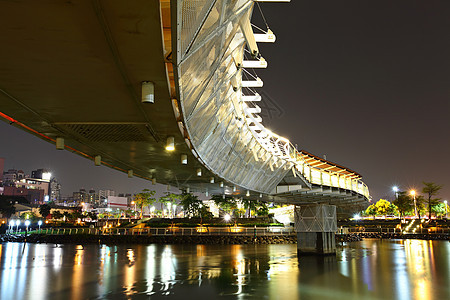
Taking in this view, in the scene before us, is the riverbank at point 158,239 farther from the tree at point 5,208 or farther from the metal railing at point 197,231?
the tree at point 5,208

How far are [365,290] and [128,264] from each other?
20338mm

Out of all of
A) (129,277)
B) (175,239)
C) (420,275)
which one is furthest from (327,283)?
(175,239)

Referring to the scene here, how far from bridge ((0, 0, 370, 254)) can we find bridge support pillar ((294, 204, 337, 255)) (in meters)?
24.7

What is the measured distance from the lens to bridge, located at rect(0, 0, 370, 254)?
21.3 ft

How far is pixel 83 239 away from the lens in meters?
63.2

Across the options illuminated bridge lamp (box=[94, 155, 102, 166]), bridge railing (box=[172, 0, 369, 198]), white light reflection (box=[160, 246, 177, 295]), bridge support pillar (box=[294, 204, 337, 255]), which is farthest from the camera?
bridge support pillar (box=[294, 204, 337, 255])

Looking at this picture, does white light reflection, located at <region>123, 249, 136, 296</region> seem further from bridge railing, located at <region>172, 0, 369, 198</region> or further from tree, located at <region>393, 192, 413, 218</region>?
tree, located at <region>393, 192, 413, 218</region>

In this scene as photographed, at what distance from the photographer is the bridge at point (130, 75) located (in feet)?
21.3

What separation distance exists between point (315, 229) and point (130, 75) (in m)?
37.3

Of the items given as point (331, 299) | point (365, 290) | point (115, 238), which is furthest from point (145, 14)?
point (115, 238)

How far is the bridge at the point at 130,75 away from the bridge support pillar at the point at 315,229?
24.7 m

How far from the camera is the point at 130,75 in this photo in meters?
8.58

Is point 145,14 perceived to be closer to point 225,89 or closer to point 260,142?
point 225,89

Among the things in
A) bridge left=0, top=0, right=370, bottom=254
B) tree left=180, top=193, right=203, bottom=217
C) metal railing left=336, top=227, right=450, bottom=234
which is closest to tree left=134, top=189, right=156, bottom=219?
tree left=180, top=193, right=203, bottom=217
